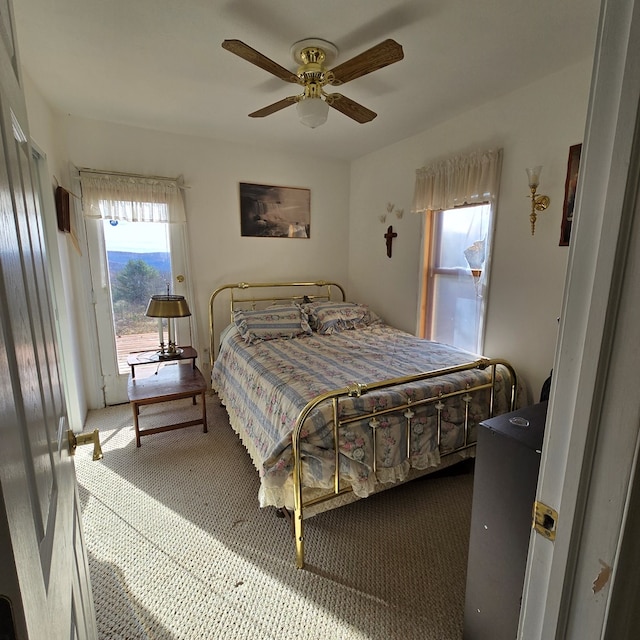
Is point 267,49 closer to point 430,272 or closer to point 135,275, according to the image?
point 430,272

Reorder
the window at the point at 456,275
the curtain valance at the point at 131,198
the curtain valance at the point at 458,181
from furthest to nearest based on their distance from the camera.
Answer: the curtain valance at the point at 131,198 → the window at the point at 456,275 → the curtain valance at the point at 458,181

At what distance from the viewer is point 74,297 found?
3027mm

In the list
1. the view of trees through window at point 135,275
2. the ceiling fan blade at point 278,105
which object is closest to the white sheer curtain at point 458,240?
the ceiling fan blade at point 278,105

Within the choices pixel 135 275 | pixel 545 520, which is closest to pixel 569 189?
pixel 545 520

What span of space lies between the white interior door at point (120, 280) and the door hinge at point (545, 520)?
3343 mm

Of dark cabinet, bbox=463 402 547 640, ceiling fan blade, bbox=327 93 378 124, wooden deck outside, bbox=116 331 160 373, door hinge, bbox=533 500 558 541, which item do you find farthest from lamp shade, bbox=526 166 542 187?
wooden deck outside, bbox=116 331 160 373

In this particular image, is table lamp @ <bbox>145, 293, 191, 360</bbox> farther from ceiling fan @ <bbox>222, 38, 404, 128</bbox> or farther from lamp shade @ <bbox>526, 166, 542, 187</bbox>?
lamp shade @ <bbox>526, 166, 542, 187</bbox>

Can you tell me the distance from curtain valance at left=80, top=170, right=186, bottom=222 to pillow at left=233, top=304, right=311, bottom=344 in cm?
111

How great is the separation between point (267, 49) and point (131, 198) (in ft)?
5.99

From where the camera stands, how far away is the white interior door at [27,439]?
14.3 inches

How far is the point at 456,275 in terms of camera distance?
9.86 ft

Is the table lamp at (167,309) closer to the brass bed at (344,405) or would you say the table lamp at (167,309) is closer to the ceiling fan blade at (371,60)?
the brass bed at (344,405)

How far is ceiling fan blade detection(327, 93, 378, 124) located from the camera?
199cm

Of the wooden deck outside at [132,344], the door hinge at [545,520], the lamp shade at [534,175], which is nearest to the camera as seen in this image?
the door hinge at [545,520]
